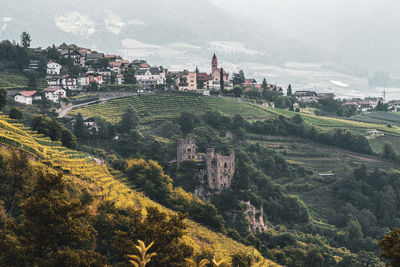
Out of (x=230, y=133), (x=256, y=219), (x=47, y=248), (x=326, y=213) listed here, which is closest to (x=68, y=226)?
(x=47, y=248)

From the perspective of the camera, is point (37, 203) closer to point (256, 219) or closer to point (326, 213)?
point (256, 219)

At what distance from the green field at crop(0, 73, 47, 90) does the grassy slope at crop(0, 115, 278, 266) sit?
1663 inches

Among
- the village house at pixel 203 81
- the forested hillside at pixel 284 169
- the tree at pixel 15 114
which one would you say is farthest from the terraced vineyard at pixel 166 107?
the tree at pixel 15 114

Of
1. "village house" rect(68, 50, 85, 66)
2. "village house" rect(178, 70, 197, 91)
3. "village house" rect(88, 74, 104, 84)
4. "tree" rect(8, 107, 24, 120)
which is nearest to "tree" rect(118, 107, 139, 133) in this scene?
"tree" rect(8, 107, 24, 120)

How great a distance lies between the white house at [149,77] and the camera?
118m

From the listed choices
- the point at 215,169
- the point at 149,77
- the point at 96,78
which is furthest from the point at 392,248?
the point at 149,77

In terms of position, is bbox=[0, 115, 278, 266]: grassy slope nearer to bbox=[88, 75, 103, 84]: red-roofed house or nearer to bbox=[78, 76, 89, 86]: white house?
bbox=[78, 76, 89, 86]: white house

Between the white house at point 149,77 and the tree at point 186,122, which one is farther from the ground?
the white house at point 149,77

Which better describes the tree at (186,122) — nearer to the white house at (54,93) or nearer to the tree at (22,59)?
the white house at (54,93)

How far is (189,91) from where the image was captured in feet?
392

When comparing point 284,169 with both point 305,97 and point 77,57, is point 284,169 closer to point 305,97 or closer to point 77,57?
point 77,57

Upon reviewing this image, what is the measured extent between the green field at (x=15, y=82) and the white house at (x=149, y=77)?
68.6ft

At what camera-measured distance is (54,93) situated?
3765 inches

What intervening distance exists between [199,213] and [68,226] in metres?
36.7
